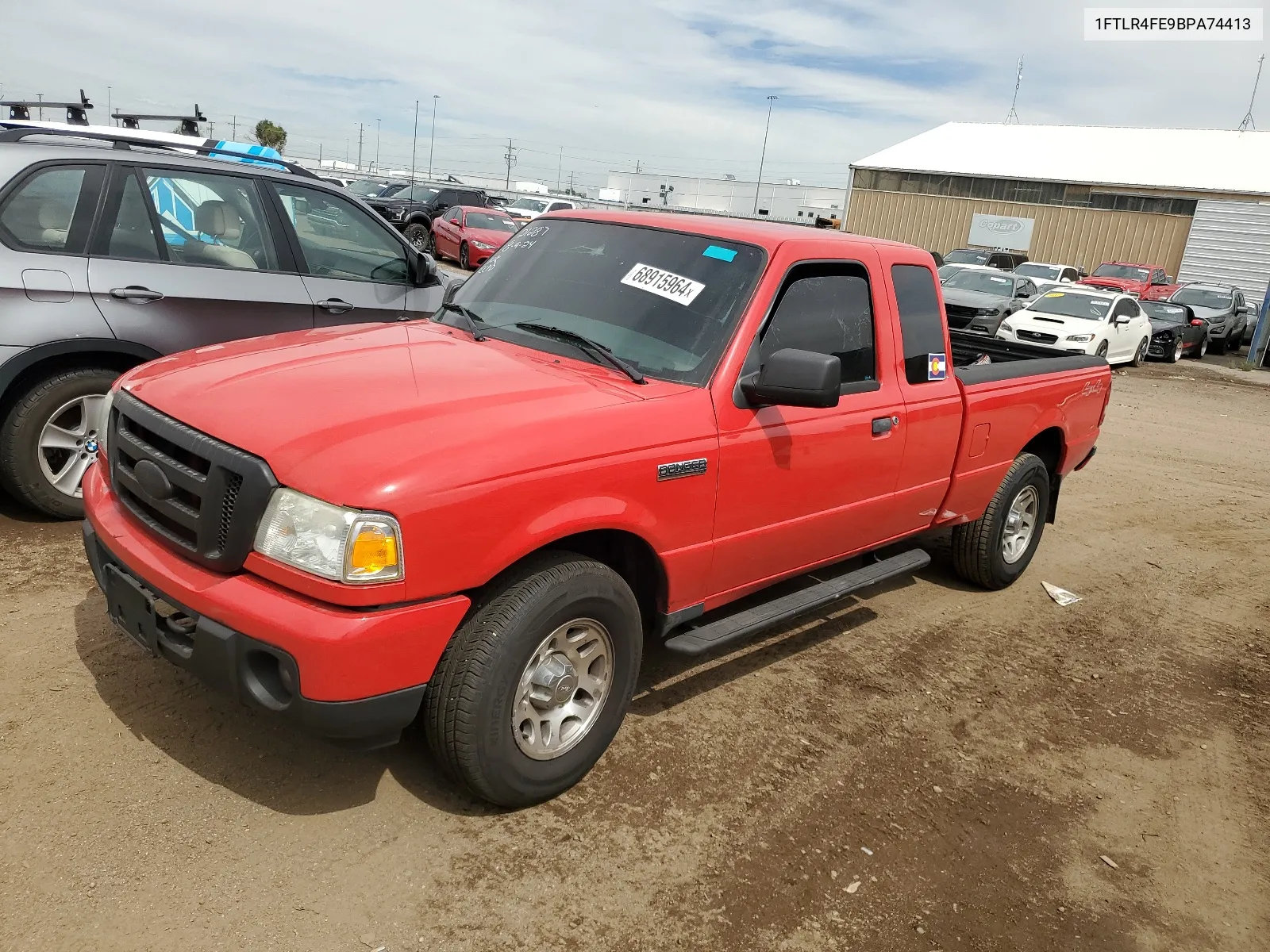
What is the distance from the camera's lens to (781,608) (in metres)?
3.92

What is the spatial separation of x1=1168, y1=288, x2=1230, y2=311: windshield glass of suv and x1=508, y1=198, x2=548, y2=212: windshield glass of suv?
90.0ft

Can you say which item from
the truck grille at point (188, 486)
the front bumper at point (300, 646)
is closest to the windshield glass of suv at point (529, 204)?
the truck grille at point (188, 486)

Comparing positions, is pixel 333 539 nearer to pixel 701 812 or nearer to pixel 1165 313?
pixel 701 812

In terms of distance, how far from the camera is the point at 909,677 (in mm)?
4531

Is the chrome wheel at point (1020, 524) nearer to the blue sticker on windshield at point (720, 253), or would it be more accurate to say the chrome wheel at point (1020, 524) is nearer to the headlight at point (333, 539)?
the blue sticker on windshield at point (720, 253)

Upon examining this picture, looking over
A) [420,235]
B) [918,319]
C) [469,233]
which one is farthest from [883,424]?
[420,235]

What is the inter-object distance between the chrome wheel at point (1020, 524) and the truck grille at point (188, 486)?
4368mm

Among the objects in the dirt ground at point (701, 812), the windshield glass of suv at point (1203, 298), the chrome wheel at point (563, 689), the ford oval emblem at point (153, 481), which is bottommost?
the dirt ground at point (701, 812)

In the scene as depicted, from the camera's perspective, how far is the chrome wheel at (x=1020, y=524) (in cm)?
568

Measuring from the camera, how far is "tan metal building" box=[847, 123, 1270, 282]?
36.6 meters

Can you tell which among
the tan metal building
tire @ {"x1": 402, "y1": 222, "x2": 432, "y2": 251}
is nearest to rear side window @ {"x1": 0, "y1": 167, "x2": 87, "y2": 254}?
tire @ {"x1": 402, "y1": 222, "x2": 432, "y2": 251}

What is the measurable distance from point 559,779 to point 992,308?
18385 mm

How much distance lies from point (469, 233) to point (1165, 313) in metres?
16.0

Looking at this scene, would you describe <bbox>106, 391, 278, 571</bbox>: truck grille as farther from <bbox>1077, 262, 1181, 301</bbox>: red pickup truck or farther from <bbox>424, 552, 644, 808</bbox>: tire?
<bbox>1077, 262, 1181, 301</bbox>: red pickup truck
